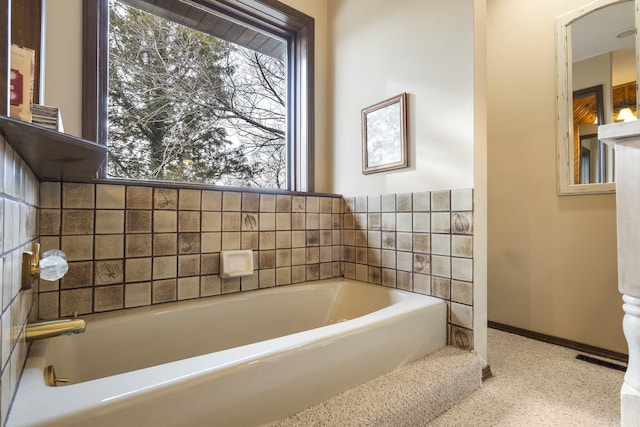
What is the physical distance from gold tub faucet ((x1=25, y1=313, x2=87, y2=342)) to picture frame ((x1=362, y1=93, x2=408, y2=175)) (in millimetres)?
1425

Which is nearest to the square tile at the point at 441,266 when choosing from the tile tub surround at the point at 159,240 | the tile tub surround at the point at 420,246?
the tile tub surround at the point at 420,246

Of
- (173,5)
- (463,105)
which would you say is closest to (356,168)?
(463,105)

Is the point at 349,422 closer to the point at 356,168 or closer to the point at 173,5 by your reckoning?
the point at 356,168

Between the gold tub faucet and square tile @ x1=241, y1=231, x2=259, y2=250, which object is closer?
the gold tub faucet

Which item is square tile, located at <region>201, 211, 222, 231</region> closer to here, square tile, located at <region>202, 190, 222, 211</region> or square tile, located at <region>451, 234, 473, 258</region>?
square tile, located at <region>202, 190, 222, 211</region>

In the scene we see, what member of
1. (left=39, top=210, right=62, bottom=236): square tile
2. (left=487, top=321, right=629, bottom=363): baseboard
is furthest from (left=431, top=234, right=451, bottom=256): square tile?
(left=39, top=210, right=62, bottom=236): square tile

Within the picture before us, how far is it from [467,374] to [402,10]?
174 cm

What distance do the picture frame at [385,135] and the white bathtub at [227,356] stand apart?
0.68 m

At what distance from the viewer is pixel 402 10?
5.22 ft

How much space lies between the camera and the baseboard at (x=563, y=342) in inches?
58.8

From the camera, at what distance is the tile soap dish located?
4.85 feet

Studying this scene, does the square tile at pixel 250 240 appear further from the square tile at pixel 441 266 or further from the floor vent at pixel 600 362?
the floor vent at pixel 600 362

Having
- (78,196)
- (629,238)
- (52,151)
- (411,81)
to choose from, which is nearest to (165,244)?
(78,196)

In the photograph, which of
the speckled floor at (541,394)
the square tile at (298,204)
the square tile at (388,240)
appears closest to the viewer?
the speckled floor at (541,394)
